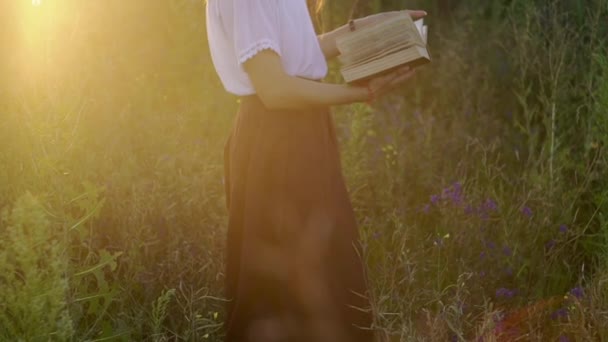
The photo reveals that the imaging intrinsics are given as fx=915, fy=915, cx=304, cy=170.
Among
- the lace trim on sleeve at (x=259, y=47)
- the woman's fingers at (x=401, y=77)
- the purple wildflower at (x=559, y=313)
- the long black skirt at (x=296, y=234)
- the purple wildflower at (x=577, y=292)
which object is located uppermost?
the lace trim on sleeve at (x=259, y=47)

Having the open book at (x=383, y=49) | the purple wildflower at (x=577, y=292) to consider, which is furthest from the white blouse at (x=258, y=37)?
the purple wildflower at (x=577, y=292)

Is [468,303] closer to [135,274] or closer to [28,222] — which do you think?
[135,274]

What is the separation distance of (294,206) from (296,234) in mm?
84

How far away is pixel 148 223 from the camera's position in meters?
3.75

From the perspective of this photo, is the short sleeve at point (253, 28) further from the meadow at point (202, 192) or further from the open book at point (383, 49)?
the meadow at point (202, 192)

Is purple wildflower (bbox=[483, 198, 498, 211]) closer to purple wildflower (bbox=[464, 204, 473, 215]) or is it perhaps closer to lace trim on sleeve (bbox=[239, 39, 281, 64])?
purple wildflower (bbox=[464, 204, 473, 215])

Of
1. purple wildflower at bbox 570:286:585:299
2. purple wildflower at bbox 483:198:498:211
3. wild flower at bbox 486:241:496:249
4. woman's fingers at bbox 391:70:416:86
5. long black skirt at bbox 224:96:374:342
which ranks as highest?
woman's fingers at bbox 391:70:416:86

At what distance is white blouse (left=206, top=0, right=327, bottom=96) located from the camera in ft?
8.09

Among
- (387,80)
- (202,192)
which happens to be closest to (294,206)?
(387,80)

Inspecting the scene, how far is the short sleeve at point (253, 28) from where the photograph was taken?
8.05 feet

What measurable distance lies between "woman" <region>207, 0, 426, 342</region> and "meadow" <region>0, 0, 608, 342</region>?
17 cm

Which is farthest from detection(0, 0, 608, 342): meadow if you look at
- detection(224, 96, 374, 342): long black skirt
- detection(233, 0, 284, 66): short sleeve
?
detection(233, 0, 284, 66): short sleeve

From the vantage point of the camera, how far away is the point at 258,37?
2453 mm

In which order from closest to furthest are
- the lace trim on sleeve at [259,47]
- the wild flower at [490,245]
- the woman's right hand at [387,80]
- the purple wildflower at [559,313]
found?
the lace trim on sleeve at [259,47], the woman's right hand at [387,80], the purple wildflower at [559,313], the wild flower at [490,245]
